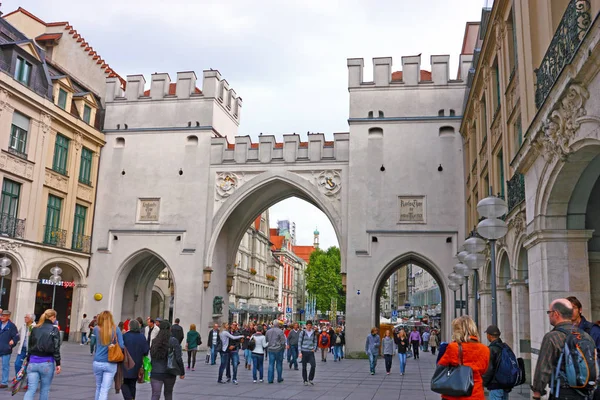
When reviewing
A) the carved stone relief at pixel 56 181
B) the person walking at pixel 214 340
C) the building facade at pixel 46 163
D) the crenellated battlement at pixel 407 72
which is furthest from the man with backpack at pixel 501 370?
the carved stone relief at pixel 56 181

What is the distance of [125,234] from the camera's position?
1152 inches

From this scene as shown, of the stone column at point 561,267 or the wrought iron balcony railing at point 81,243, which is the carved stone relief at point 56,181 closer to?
the wrought iron balcony railing at point 81,243

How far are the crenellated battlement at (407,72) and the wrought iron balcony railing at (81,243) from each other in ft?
48.8

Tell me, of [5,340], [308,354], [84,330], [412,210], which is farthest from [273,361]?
[84,330]

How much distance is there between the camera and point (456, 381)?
16.7 ft

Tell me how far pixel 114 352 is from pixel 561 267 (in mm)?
7030

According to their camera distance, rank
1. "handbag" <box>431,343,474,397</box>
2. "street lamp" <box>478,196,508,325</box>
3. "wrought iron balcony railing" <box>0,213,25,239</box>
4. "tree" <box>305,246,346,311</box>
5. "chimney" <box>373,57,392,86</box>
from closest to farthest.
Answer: "handbag" <box>431,343,474,397</box>
"street lamp" <box>478,196,508,325</box>
"wrought iron balcony railing" <box>0,213,25,239</box>
"chimney" <box>373,57,392,86</box>
"tree" <box>305,246,346,311</box>

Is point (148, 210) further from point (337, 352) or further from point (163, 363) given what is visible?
point (163, 363)

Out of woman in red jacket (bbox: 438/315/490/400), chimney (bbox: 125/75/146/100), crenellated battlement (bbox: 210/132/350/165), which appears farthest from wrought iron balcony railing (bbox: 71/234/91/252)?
woman in red jacket (bbox: 438/315/490/400)

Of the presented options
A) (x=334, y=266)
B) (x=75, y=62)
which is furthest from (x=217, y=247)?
(x=334, y=266)

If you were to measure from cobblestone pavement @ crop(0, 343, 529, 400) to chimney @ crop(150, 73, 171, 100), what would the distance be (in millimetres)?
15242

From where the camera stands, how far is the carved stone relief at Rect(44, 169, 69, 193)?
1030 inches

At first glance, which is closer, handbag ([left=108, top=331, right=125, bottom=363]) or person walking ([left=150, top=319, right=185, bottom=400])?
handbag ([left=108, top=331, right=125, bottom=363])

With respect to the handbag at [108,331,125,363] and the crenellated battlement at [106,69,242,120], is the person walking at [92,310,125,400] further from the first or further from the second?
the crenellated battlement at [106,69,242,120]
